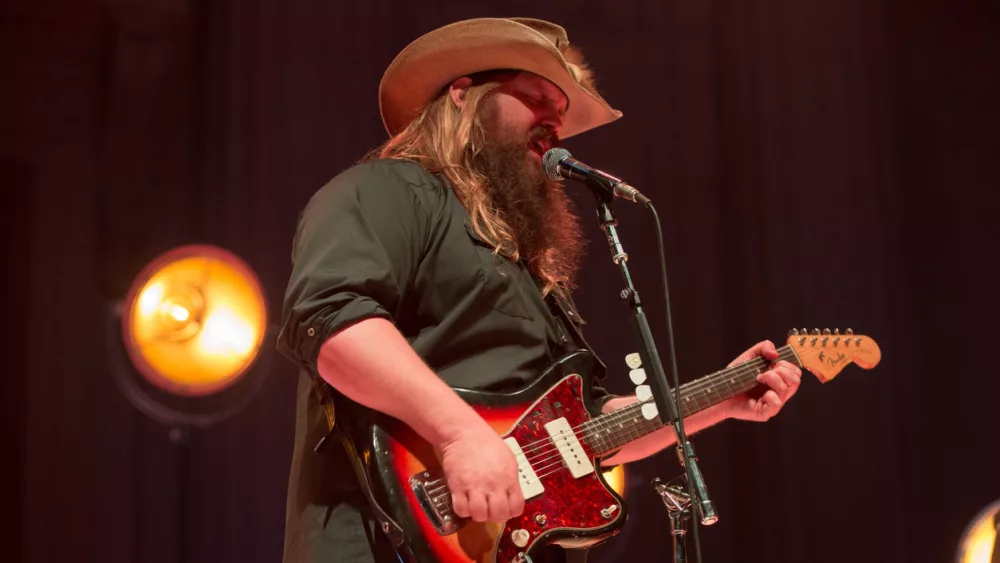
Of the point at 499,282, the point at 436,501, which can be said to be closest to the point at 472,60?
the point at 499,282

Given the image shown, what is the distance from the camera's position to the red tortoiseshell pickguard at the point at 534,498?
1.65m

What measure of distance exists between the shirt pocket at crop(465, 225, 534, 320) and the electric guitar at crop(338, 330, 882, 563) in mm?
169

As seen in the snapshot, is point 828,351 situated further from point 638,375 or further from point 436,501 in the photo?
point 436,501

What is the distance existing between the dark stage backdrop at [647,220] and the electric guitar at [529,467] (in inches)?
66.2

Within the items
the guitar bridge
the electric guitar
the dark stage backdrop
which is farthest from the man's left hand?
the dark stage backdrop

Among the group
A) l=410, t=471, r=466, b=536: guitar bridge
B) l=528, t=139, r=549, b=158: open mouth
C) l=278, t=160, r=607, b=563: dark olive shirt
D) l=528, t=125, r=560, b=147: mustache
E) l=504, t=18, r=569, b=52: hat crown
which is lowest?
l=410, t=471, r=466, b=536: guitar bridge

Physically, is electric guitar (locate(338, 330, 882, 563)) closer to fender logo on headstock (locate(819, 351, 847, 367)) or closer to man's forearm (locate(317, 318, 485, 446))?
man's forearm (locate(317, 318, 485, 446))

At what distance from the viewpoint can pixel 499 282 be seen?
200 cm

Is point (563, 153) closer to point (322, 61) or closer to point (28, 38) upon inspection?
point (322, 61)

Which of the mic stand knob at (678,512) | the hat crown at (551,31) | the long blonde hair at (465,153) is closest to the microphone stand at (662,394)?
the mic stand knob at (678,512)

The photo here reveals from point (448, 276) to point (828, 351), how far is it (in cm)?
135

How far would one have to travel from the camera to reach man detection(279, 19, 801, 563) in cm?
160

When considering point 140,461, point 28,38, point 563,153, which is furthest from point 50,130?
point 563,153

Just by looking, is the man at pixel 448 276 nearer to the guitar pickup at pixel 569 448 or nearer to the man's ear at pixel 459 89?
the man's ear at pixel 459 89
